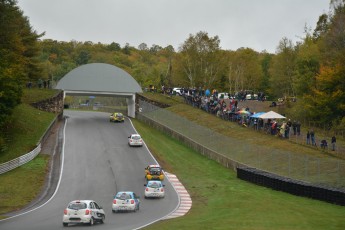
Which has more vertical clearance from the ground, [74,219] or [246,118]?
[246,118]

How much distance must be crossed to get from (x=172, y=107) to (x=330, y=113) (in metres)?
24.3

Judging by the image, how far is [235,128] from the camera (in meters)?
64.6

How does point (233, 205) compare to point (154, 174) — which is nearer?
point (233, 205)

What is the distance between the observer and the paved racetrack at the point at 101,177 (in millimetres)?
32281

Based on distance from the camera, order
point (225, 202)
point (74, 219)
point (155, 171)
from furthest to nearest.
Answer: point (155, 171), point (225, 202), point (74, 219)

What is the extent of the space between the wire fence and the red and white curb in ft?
22.3

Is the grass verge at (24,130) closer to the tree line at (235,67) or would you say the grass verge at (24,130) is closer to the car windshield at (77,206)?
the tree line at (235,67)

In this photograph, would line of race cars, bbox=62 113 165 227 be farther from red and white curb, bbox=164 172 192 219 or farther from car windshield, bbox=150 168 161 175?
red and white curb, bbox=164 172 192 219

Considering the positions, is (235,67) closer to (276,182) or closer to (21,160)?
(21,160)

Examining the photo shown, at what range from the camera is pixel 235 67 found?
134 meters

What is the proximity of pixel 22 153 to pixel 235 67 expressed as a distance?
3346 inches

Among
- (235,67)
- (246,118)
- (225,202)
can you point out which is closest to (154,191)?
(225,202)

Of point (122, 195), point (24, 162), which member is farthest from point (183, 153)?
point (122, 195)

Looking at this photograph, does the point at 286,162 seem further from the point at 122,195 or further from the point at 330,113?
the point at 330,113
